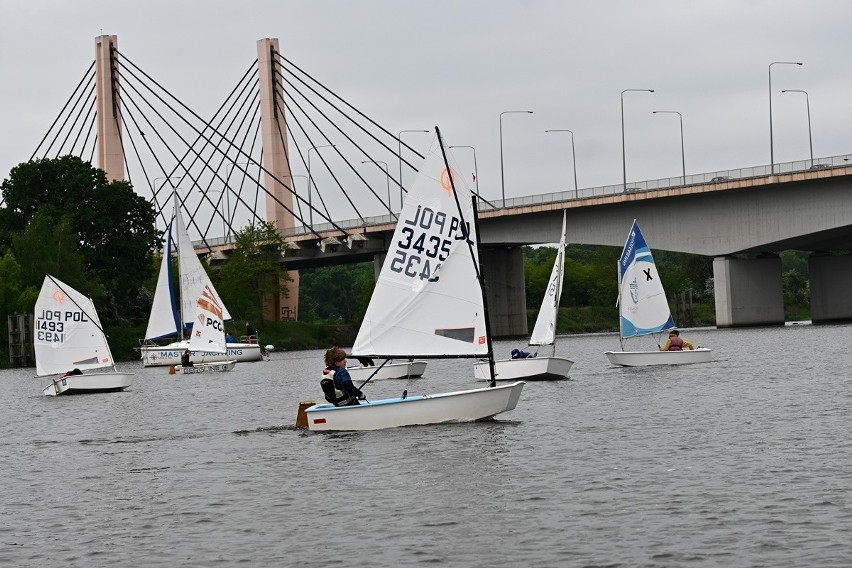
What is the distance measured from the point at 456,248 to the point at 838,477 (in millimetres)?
11621

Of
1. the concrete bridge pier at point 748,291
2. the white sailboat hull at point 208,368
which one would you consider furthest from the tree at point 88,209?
the concrete bridge pier at point 748,291

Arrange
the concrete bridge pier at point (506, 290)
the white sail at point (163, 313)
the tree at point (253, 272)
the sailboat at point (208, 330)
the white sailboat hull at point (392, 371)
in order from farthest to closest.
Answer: the concrete bridge pier at point (506, 290) < the tree at point (253, 272) < the white sail at point (163, 313) < the sailboat at point (208, 330) < the white sailboat hull at point (392, 371)

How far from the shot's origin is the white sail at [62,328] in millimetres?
54906

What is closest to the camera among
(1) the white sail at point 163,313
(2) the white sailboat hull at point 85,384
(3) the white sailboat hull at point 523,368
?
(3) the white sailboat hull at point 523,368

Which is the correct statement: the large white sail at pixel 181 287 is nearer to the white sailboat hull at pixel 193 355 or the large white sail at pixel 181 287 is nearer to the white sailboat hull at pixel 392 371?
the white sailboat hull at pixel 193 355

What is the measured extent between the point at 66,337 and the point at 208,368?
20.1 meters

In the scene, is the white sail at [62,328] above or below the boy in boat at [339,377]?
above

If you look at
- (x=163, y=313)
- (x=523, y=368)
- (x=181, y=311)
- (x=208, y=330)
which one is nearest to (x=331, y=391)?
(x=523, y=368)

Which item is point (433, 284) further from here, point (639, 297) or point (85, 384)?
point (85, 384)

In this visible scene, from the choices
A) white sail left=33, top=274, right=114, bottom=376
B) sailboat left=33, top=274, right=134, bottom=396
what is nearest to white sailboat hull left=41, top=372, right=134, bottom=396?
sailboat left=33, top=274, right=134, bottom=396

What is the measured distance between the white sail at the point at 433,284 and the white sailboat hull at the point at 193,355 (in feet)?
149

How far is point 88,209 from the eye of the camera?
3836 inches

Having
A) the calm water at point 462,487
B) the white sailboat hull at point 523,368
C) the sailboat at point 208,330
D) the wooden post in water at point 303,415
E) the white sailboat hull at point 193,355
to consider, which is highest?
the sailboat at point 208,330

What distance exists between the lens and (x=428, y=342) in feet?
102
